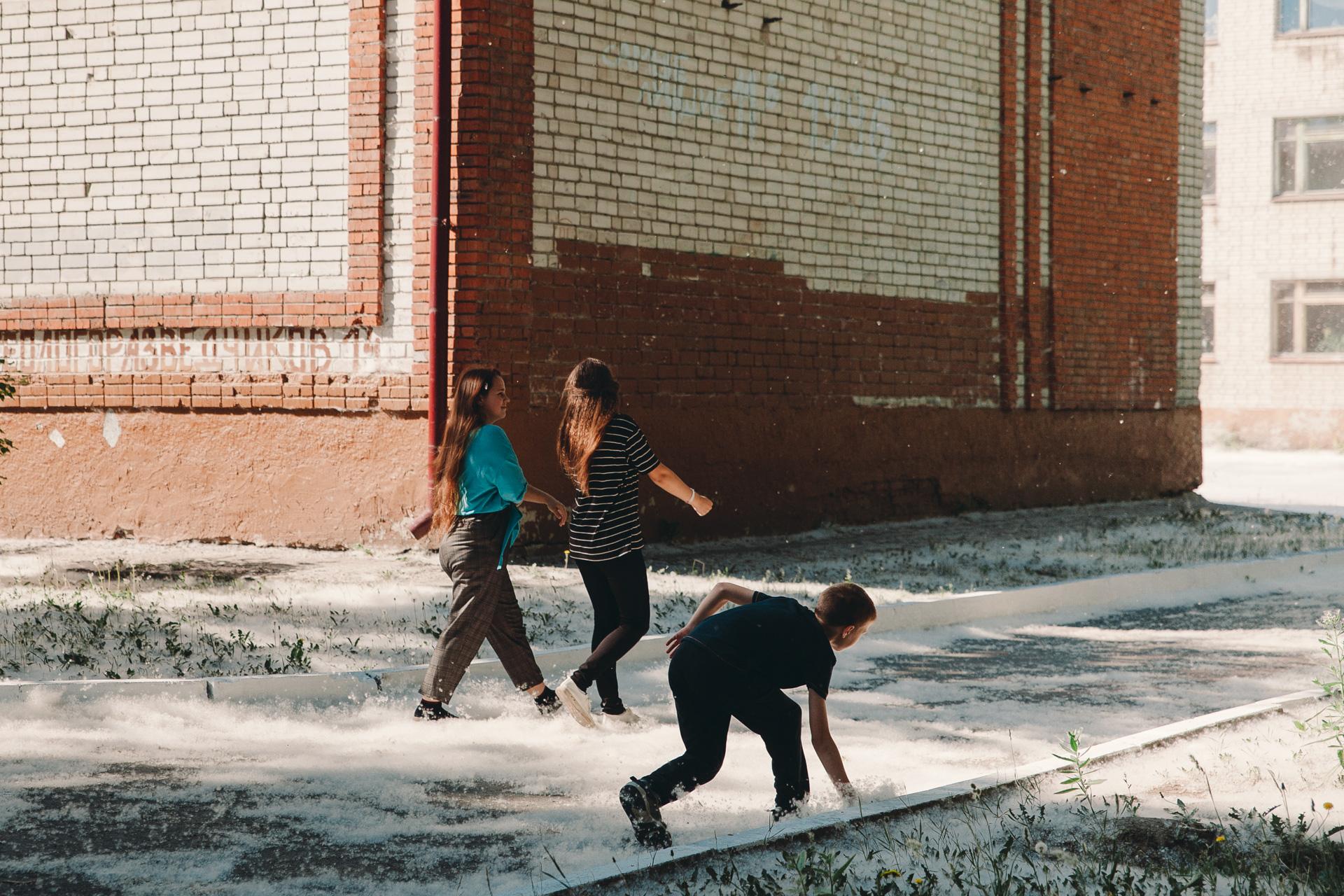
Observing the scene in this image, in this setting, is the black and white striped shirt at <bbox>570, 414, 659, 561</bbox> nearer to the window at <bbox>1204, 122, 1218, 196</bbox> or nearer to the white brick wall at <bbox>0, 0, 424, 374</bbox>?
the white brick wall at <bbox>0, 0, 424, 374</bbox>

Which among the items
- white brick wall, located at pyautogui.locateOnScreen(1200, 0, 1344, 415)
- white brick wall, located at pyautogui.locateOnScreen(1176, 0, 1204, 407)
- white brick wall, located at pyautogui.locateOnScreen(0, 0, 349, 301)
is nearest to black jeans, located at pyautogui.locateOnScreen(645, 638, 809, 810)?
white brick wall, located at pyautogui.locateOnScreen(0, 0, 349, 301)

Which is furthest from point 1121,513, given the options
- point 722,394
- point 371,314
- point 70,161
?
point 70,161

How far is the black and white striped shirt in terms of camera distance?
6.67 metres

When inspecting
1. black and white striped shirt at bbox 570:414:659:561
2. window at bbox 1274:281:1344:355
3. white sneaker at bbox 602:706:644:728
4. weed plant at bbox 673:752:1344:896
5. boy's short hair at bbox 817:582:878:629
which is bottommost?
white sneaker at bbox 602:706:644:728

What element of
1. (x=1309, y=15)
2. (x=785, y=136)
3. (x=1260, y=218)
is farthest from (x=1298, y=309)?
(x=785, y=136)

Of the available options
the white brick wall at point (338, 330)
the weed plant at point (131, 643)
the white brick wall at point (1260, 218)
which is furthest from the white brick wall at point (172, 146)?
the white brick wall at point (1260, 218)

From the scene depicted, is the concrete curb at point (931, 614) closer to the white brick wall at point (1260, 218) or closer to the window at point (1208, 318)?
the white brick wall at point (1260, 218)

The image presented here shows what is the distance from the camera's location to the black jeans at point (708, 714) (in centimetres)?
476

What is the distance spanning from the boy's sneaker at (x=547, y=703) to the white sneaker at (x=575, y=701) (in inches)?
17.2

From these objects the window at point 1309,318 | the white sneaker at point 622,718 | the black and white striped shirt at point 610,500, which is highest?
the window at point 1309,318

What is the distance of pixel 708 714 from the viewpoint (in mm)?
4789

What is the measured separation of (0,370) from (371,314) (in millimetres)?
3917

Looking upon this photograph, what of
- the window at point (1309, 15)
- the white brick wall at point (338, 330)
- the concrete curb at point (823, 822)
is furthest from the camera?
the window at point (1309, 15)

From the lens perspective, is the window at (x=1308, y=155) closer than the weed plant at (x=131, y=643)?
No
